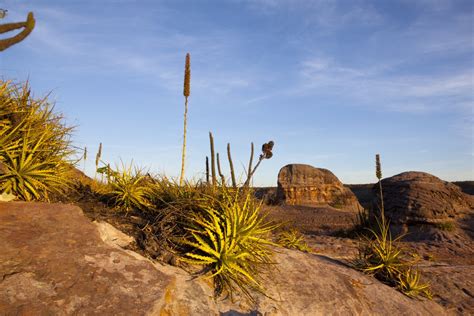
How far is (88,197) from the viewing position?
5.80 meters

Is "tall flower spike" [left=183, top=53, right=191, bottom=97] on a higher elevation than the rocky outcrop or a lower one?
higher

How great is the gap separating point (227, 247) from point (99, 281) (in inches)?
57.6

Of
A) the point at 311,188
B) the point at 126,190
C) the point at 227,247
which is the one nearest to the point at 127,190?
the point at 126,190

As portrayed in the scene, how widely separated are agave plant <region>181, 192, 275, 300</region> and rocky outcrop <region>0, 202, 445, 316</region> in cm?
20

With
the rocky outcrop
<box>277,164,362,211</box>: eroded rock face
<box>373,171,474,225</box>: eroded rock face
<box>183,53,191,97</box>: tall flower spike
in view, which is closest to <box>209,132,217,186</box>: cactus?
<box>183,53,191,97</box>: tall flower spike

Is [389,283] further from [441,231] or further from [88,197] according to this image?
[441,231]

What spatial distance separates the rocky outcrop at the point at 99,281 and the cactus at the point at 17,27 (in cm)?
181

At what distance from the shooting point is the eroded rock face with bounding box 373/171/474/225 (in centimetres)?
1459

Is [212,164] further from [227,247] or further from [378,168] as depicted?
[378,168]

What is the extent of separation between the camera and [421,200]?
14789mm

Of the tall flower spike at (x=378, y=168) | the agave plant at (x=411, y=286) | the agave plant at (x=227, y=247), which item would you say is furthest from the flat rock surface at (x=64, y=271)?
the tall flower spike at (x=378, y=168)

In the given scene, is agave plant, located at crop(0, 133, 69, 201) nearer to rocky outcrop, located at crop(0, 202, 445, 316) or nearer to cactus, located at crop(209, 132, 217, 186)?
rocky outcrop, located at crop(0, 202, 445, 316)

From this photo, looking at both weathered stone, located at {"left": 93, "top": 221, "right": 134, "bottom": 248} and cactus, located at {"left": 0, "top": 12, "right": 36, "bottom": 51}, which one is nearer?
weathered stone, located at {"left": 93, "top": 221, "right": 134, "bottom": 248}

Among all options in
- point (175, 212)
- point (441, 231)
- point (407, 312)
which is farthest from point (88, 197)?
point (441, 231)
